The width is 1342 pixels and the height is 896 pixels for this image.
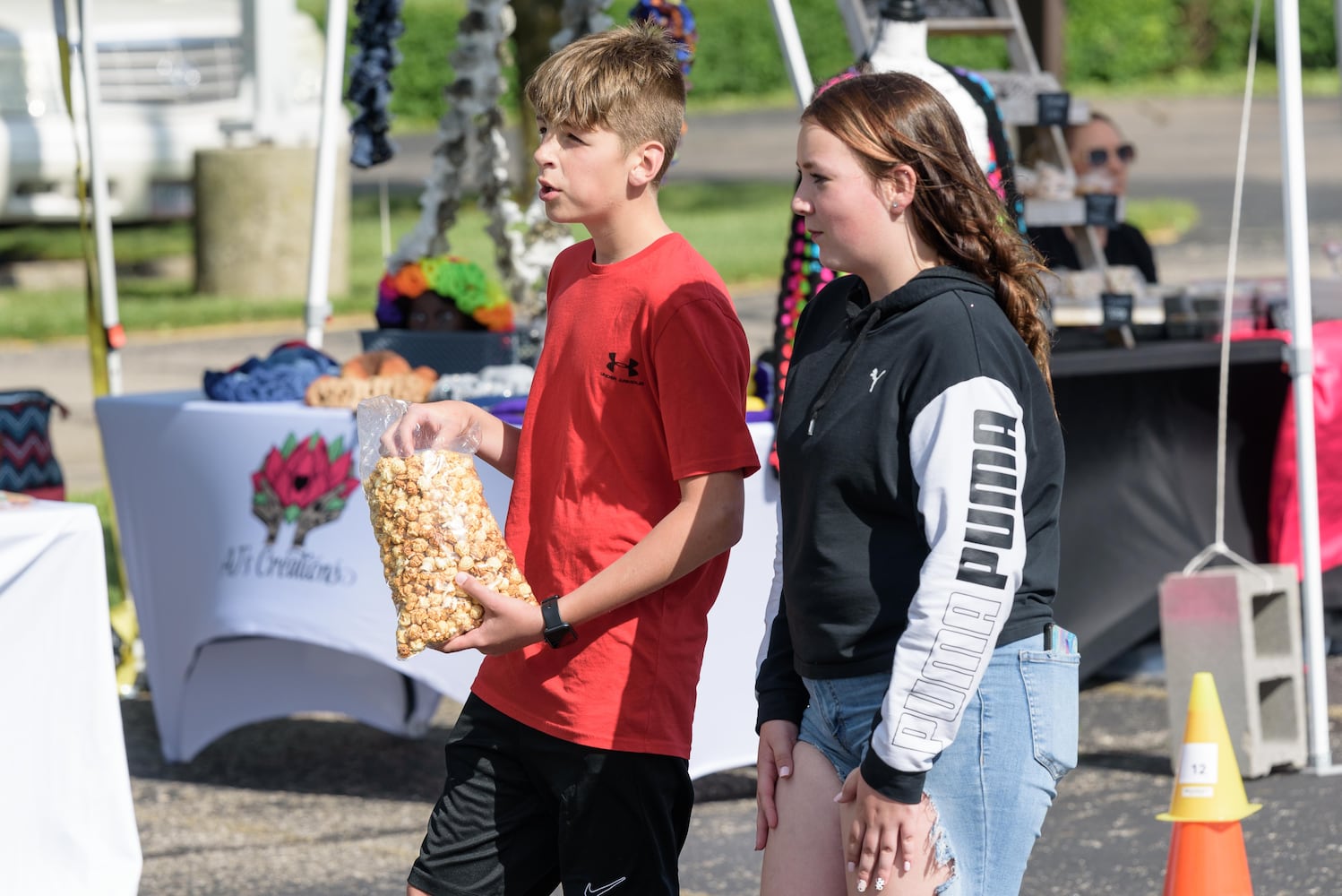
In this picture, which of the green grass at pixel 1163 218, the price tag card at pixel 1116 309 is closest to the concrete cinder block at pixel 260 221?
the green grass at pixel 1163 218

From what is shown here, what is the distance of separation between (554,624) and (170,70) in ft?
50.2

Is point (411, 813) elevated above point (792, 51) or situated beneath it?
situated beneath

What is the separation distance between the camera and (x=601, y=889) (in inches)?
108

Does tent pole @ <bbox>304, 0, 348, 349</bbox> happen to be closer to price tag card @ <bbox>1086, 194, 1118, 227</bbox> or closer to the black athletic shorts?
price tag card @ <bbox>1086, 194, 1118, 227</bbox>

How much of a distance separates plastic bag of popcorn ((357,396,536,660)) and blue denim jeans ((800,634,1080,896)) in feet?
1.66

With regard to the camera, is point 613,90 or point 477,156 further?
point 477,156

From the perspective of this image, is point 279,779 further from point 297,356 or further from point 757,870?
point 757,870

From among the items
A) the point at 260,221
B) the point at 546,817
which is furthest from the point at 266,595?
the point at 260,221

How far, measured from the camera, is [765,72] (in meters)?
36.3

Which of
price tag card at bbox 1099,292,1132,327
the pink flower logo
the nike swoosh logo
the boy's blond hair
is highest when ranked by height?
the boy's blond hair

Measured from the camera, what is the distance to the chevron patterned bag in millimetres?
Result: 5832

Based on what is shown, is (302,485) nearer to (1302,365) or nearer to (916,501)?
(1302,365)

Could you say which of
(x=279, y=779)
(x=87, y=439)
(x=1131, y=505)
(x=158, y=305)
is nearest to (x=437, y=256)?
(x=279, y=779)

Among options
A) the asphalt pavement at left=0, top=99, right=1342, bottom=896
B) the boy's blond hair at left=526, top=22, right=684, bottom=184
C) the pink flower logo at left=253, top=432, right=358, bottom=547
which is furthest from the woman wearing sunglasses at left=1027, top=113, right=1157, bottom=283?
the boy's blond hair at left=526, top=22, right=684, bottom=184
